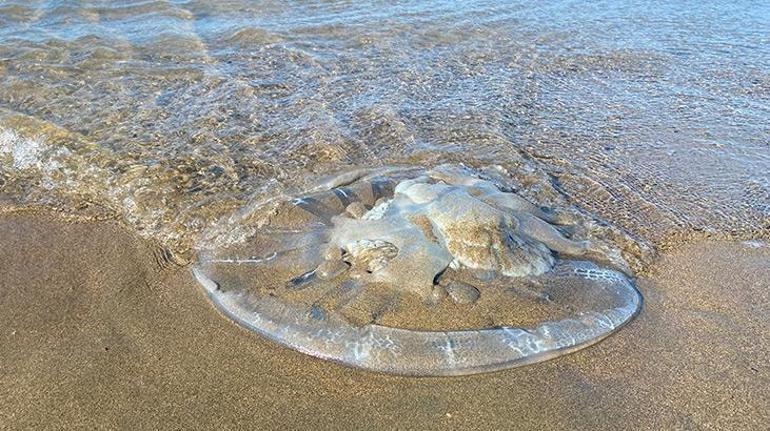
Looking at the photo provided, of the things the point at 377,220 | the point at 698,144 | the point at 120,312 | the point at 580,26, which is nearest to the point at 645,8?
the point at 580,26

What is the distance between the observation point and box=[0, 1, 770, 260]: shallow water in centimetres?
406

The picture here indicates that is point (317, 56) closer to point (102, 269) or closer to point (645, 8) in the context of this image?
point (102, 269)

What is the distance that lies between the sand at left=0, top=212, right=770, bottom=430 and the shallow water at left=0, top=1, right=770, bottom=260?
635 millimetres

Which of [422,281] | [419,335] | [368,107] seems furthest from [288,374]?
[368,107]

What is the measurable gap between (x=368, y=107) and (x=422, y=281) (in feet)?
9.29

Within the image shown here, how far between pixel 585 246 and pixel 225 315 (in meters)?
2.08

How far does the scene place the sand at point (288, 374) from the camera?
234 cm

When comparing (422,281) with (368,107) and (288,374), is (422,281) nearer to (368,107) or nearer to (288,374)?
(288,374)

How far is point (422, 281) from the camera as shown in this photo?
116 inches

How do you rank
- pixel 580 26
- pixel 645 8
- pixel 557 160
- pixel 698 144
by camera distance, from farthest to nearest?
pixel 645 8, pixel 580 26, pixel 698 144, pixel 557 160

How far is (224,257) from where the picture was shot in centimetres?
328

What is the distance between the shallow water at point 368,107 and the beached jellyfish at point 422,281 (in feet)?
1.78

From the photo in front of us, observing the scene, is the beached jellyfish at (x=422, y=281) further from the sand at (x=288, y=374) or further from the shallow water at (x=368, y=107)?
the shallow water at (x=368, y=107)

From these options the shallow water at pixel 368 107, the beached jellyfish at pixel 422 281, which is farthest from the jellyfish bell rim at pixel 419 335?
the shallow water at pixel 368 107
